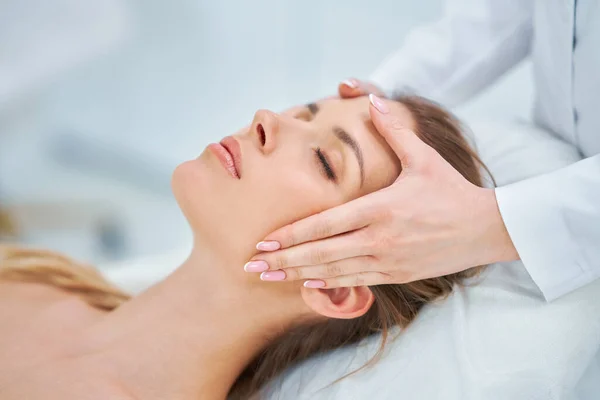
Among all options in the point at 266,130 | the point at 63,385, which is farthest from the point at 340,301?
the point at 63,385

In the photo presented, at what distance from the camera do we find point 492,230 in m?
0.98

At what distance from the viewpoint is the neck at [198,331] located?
114 cm

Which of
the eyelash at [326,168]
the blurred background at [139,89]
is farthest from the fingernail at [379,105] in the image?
the blurred background at [139,89]

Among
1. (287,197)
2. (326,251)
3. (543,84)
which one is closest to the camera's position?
(326,251)

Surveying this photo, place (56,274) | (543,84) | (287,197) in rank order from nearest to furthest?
1. (287,197)
2. (543,84)
3. (56,274)

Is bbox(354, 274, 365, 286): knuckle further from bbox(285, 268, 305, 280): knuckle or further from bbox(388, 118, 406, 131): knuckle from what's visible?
bbox(388, 118, 406, 131): knuckle

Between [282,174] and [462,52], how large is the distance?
27.4 inches

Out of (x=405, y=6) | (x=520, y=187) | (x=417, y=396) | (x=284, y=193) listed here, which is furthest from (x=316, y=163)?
(x=405, y=6)

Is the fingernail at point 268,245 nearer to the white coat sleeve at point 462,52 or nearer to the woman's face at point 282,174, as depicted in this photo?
the woman's face at point 282,174

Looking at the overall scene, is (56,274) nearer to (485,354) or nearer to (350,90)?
(350,90)

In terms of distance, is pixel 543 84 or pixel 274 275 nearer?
pixel 274 275

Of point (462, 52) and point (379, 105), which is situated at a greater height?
point (379, 105)

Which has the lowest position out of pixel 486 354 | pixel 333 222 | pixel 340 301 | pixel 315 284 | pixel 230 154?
pixel 486 354

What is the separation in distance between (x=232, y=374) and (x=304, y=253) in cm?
40
